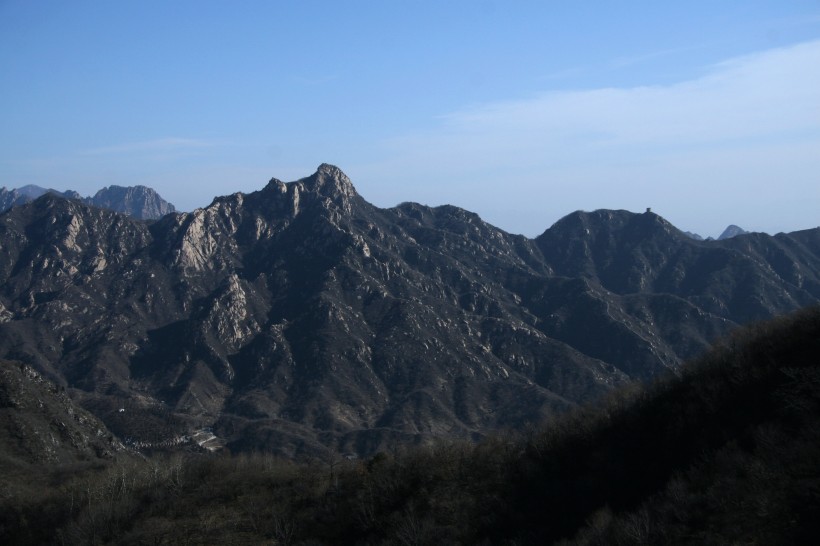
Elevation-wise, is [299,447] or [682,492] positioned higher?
[682,492]

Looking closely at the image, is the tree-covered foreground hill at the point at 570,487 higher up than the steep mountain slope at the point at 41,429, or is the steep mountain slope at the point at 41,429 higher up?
the tree-covered foreground hill at the point at 570,487

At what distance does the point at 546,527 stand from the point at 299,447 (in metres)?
150

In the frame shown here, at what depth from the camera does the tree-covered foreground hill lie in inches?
1794

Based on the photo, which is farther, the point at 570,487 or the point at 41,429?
the point at 41,429

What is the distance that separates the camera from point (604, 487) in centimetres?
6084

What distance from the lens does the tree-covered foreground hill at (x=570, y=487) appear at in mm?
45562

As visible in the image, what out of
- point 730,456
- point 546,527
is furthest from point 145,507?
point 730,456

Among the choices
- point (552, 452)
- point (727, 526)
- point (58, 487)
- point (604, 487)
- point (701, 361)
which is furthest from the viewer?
point (58, 487)

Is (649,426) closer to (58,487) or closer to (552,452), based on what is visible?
(552,452)

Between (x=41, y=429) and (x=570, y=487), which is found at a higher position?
(x=570, y=487)

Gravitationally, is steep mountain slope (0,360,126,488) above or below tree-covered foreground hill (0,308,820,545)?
below

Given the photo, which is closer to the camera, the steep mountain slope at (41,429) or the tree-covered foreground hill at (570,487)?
the tree-covered foreground hill at (570,487)

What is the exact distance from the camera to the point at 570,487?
2462 inches

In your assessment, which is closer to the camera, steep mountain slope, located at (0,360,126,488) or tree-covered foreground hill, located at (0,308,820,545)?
tree-covered foreground hill, located at (0,308,820,545)
